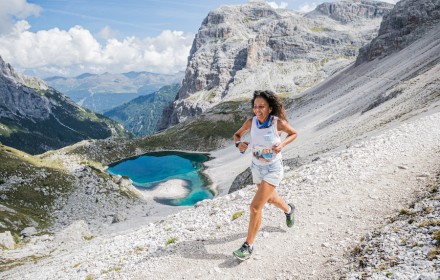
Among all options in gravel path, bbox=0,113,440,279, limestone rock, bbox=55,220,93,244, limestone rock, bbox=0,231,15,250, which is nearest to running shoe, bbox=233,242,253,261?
gravel path, bbox=0,113,440,279

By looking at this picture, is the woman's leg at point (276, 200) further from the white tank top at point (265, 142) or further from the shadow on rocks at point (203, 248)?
the white tank top at point (265, 142)

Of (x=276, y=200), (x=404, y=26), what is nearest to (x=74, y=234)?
(x=276, y=200)

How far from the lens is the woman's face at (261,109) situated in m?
10.2

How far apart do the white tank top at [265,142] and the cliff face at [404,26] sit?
509 ft

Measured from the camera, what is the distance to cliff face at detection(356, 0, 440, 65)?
455 ft

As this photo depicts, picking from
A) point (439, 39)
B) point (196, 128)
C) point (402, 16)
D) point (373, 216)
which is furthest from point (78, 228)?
point (402, 16)

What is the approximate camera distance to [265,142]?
10172 mm

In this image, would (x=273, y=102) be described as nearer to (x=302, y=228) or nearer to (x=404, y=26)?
(x=302, y=228)

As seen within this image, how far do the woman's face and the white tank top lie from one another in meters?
0.25

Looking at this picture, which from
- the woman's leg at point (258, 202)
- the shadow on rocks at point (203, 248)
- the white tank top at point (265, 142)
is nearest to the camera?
the white tank top at point (265, 142)

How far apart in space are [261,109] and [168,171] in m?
101

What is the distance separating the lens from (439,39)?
108m

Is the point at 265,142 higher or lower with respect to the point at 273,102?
lower

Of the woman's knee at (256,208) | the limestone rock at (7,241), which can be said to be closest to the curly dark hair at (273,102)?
the woman's knee at (256,208)
